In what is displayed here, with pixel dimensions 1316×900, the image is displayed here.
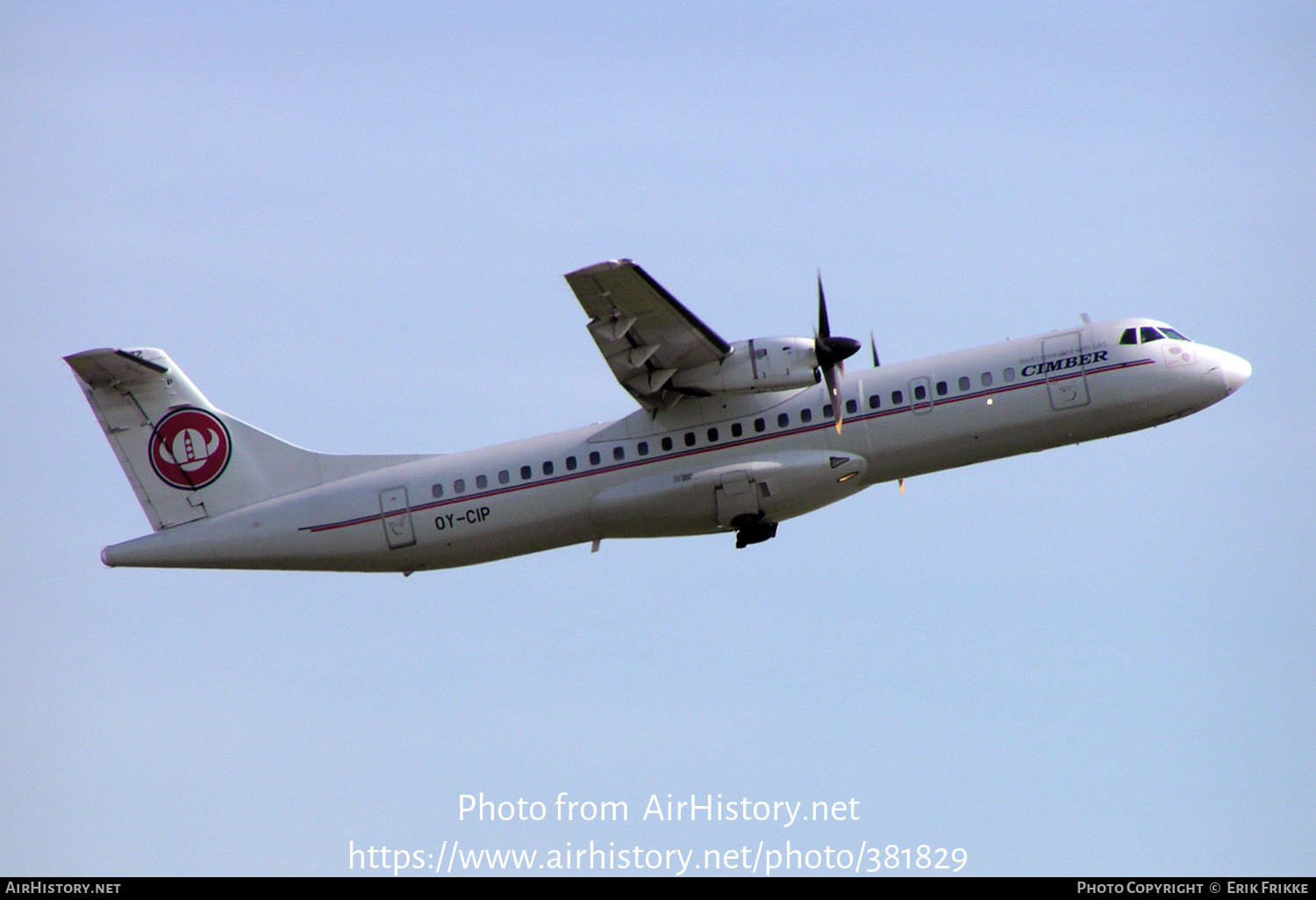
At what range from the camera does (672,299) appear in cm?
2620

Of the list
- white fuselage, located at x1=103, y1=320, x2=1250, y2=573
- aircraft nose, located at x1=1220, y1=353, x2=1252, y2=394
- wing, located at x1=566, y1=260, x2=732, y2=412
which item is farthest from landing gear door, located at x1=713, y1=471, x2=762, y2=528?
aircraft nose, located at x1=1220, y1=353, x2=1252, y2=394

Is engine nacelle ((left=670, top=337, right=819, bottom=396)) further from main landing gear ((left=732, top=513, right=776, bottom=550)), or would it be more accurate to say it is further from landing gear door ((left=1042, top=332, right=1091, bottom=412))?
landing gear door ((left=1042, top=332, right=1091, bottom=412))

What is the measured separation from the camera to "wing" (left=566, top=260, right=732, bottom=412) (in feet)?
84.8

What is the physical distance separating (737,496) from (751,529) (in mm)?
946

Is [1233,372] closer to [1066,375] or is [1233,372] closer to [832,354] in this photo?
[1066,375]

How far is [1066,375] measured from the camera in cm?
2820

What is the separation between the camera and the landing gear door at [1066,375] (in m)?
28.1

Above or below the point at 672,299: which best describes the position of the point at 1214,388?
below

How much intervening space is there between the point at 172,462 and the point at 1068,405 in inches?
685

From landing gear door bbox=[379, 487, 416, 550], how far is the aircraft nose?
610 inches
